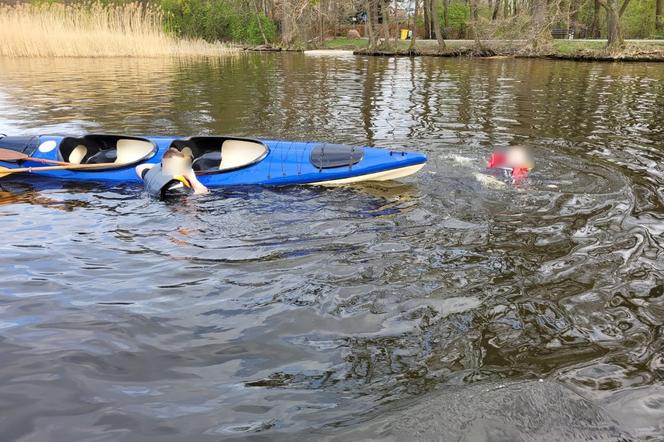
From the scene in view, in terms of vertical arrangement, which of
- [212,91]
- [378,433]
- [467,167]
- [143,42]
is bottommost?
[378,433]

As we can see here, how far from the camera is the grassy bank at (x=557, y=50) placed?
77.6 feet

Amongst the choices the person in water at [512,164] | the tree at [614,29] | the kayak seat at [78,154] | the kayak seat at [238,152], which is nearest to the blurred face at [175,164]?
the kayak seat at [238,152]

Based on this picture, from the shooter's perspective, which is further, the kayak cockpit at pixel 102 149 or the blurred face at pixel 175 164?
the kayak cockpit at pixel 102 149

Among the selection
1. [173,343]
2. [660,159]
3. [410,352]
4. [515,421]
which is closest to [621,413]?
[515,421]

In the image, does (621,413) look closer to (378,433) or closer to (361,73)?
(378,433)

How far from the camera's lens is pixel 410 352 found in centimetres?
325

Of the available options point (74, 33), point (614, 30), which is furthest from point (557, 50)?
point (74, 33)

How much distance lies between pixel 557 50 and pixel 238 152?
24.6m

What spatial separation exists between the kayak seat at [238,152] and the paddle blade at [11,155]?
8.90 ft

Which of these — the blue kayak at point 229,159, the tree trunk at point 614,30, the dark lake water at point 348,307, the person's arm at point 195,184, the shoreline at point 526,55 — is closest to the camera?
the dark lake water at point 348,307

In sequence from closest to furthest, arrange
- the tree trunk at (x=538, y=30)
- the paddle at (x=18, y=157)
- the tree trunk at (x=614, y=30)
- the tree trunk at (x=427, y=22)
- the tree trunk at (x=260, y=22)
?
1. the paddle at (x=18, y=157)
2. the tree trunk at (x=614, y=30)
3. the tree trunk at (x=538, y=30)
4. the tree trunk at (x=427, y=22)
5. the tree trunk at (x=260, y=22)

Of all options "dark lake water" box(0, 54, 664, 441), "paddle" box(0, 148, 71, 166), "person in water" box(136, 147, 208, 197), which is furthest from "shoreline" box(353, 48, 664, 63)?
"paddle" box(0, 148, 71, 166)

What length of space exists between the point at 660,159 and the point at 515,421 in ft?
21.8

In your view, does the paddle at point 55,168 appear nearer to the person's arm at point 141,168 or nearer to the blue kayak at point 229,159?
the blue kayak at point 229,159
